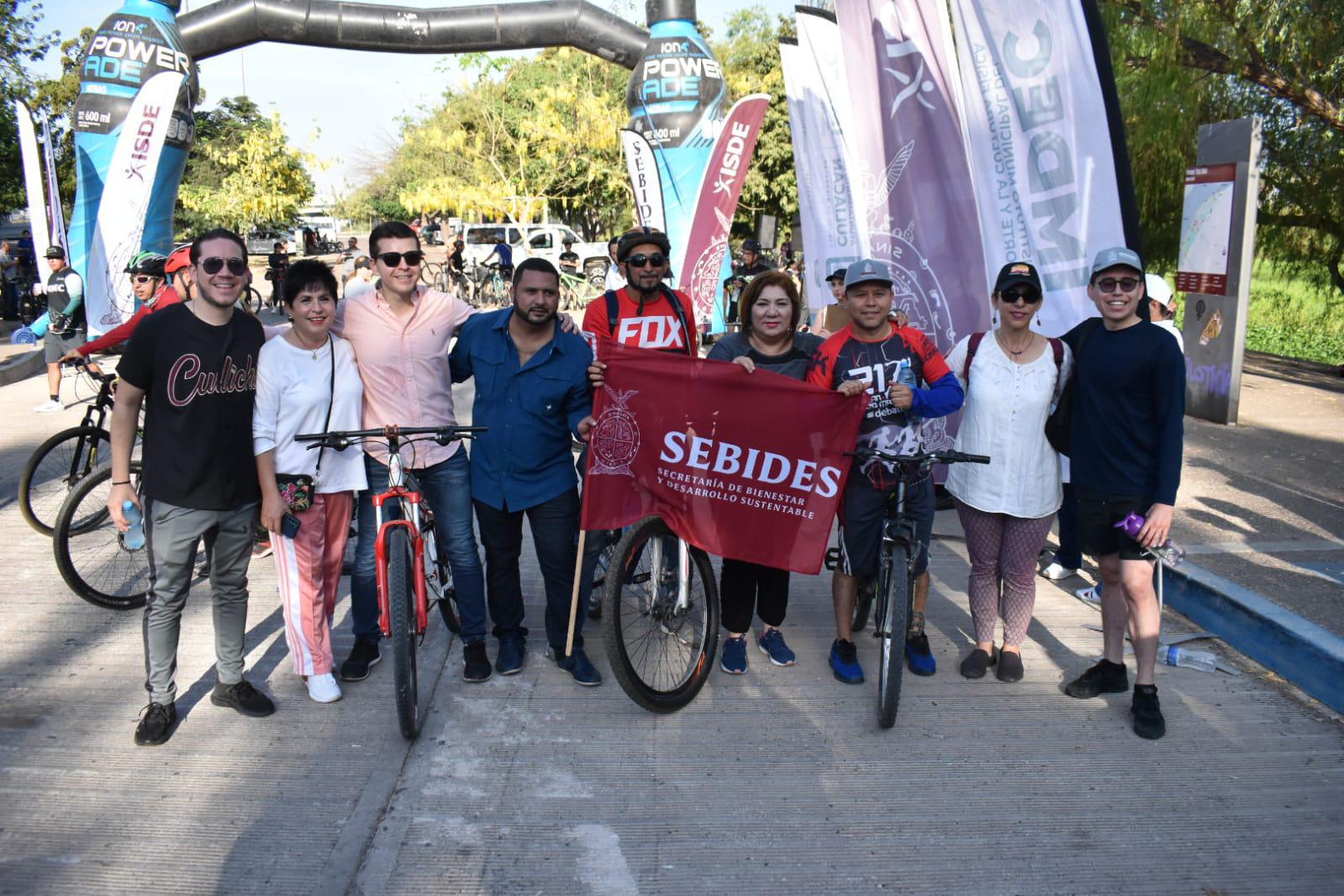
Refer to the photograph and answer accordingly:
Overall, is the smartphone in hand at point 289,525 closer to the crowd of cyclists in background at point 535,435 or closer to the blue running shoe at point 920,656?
the crowd of cyclists in background at point 535,435

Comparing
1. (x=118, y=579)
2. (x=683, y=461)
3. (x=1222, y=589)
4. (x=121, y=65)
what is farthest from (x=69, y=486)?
(x=121, y=65)

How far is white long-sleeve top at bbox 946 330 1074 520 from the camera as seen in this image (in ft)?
13.9

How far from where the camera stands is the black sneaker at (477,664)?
14.7ft

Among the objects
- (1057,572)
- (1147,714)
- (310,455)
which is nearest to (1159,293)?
(1057,572)

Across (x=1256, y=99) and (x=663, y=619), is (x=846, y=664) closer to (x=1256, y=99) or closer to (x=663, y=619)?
(x=663, y=619)

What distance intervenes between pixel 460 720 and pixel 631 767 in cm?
82

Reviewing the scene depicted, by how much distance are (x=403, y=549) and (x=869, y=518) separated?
6.53 ft

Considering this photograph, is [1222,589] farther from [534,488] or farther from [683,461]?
[534,488]

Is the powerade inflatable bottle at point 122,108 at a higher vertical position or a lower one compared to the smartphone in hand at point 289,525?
higher

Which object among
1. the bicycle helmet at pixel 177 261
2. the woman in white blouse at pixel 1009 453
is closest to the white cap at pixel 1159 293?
the woman in white blouse at pixel 1009 453

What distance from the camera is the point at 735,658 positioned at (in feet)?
15.1

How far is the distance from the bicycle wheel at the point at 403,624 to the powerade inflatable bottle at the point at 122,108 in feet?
42.5

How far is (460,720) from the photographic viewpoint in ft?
13.5

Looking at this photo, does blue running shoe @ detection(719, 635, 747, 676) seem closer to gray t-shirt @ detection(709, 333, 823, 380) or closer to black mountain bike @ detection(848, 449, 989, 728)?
black mountain bike @ detection(848, 449, 989, 728)
